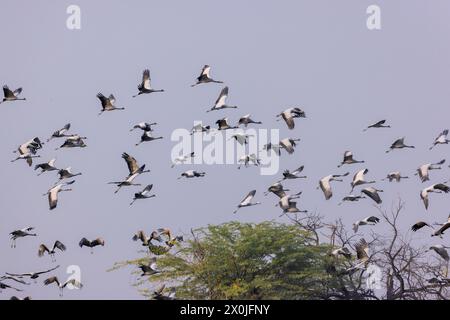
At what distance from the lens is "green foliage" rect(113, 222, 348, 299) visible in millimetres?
38781

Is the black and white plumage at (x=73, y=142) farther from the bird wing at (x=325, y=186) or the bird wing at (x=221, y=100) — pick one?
the bird wing at (x=325, y=186)

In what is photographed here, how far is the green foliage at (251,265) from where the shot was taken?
38.8m

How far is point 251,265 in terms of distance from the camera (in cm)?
4006

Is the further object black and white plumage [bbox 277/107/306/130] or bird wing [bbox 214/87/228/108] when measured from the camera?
bird wing [bbox 214/87/228/108]

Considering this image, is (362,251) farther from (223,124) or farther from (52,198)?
(52,198)

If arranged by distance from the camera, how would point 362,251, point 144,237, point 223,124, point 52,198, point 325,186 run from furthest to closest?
1. point 223,124
2. point 325,186
3. point 52,198
4. point 144,237
5. point 362,251

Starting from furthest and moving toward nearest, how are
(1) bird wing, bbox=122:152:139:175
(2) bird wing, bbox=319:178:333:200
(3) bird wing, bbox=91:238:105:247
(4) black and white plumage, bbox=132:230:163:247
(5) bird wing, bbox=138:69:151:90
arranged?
(5) bird wing, bbox=138:69:151:90 < (2) bird wing, bbox=319:178:333:200 < (1) bird wing, bbox=122:152:139:175 < (3) bird wing, bbox=91:238:105:247 < (4) black and white plumage, bbox=132:230:163:247

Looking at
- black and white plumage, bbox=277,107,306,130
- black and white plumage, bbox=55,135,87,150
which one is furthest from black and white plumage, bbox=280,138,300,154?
black and white plumage, bbox=55,135,87,150

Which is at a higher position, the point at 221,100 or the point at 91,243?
the point at 221,100

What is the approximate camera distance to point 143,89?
115 ft

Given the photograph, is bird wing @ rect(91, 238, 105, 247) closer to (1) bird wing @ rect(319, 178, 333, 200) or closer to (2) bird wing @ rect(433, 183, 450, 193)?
(1) bird wing @ rect(319, 178, 333, 200)

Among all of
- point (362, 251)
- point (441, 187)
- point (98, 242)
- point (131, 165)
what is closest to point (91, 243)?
point (98, 242)

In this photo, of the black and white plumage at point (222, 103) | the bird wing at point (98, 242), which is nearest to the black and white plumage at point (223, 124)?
the black and white plumage at point (222, 103)

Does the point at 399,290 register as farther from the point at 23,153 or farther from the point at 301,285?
the point at 23,153
